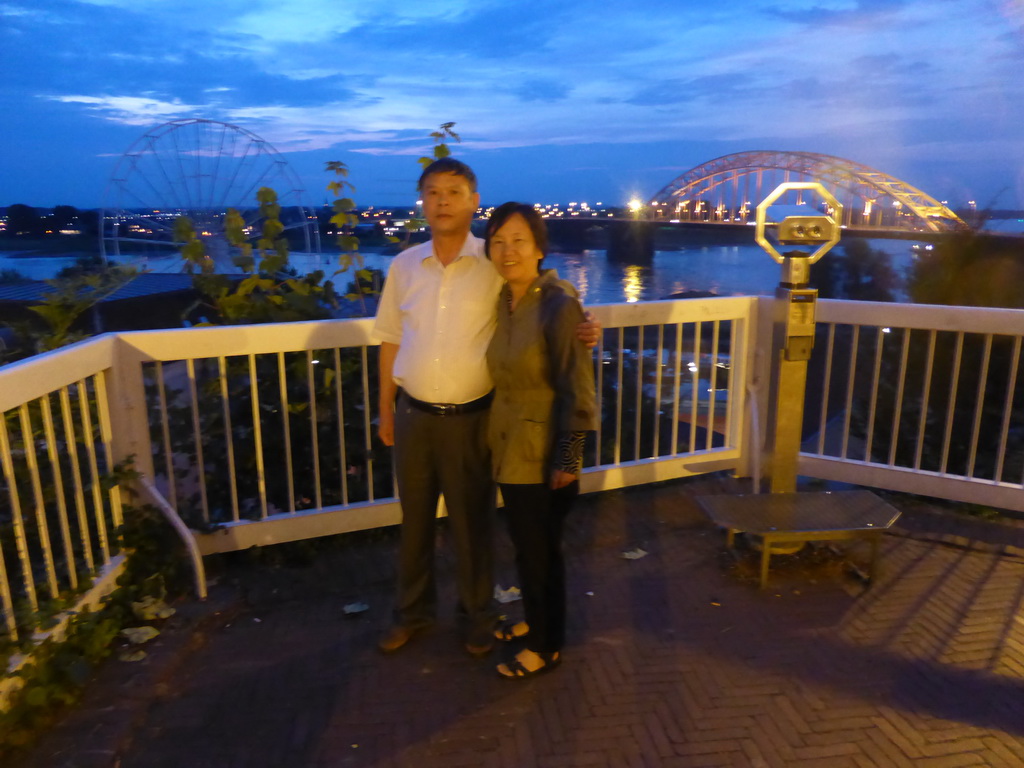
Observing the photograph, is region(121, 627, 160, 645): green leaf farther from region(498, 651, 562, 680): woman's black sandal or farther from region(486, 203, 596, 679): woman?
region(486, 203, 596, 679): woman

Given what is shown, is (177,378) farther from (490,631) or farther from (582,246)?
(582,246)

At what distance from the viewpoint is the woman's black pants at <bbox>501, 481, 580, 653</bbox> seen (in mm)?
2498

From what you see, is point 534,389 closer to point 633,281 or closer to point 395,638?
point 395,638

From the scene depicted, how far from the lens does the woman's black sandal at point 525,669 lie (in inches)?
105

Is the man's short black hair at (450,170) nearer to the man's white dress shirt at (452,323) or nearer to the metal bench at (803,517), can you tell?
the man's white dress shirt at (452,323)

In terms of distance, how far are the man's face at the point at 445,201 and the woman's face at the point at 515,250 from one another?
0.19m

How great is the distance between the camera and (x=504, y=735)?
238cm

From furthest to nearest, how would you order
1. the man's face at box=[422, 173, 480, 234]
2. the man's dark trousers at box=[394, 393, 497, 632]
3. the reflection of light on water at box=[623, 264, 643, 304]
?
the reflection of light on water at box=[623, 264, 643, 304] < the man's dark trousers at box=[394, 393, 497, 632] < the man's face at box=[422, 173, 480, 234]

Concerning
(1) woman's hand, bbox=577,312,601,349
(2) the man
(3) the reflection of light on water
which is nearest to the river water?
(3) the reflection of light on water

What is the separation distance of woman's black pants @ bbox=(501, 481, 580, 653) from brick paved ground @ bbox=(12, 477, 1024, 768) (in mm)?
206

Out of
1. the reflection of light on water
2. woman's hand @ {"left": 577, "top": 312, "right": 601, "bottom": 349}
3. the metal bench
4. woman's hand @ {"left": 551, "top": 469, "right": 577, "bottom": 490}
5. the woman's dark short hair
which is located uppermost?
the woman's dark short hair

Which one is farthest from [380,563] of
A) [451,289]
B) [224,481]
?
[451,289]

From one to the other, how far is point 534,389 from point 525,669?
1059 millimetres

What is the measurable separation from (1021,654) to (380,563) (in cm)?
276
